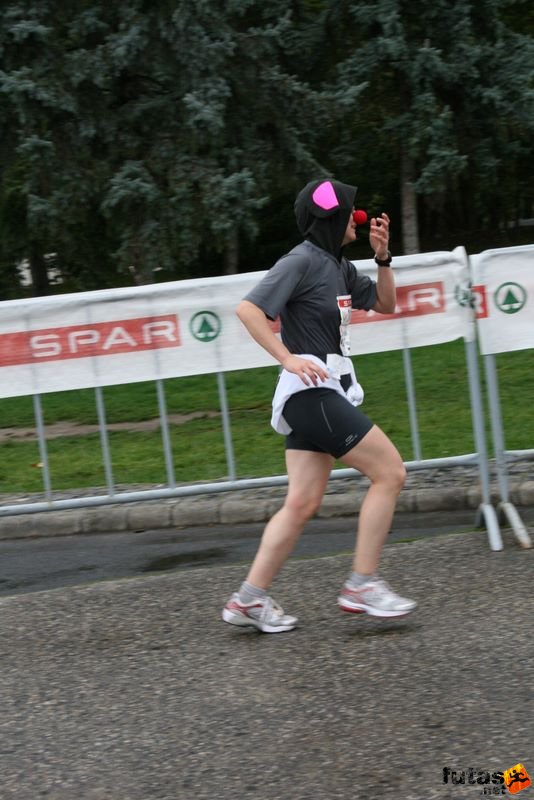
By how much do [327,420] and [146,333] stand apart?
7.65ft

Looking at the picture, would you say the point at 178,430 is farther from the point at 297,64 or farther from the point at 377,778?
the point at 297,64

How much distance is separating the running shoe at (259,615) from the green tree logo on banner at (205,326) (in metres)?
2.23

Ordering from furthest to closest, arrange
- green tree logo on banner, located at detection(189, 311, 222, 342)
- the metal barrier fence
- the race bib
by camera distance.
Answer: green tree logo on banner, located at detection(189, 311, 222, 342), the metal barrier fence, the race bib

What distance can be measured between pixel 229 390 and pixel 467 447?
16.4ft

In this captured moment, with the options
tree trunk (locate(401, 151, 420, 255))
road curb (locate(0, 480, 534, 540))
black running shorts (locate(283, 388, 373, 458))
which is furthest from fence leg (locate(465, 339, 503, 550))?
tree trunk (locate(401, 151, 420, 255))

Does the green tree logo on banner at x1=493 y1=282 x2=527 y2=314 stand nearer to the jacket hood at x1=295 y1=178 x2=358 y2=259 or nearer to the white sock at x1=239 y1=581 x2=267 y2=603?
the jacket hood at x1=295 y1=178 x2=358 y2=259

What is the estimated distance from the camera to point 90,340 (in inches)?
277

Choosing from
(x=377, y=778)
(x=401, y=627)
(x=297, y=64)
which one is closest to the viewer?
(x=377, y=778)

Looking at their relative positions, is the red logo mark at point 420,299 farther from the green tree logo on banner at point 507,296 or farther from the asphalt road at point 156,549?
the asphalt road at point 156,549

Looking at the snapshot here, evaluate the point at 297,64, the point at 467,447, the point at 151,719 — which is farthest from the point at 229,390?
the point at 297,64

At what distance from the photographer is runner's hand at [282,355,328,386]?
4.77m

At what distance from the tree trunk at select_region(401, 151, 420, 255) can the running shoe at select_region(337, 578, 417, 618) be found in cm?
2384

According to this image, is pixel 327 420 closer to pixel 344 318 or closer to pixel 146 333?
pixel 344 318

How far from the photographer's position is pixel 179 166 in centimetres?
2227
